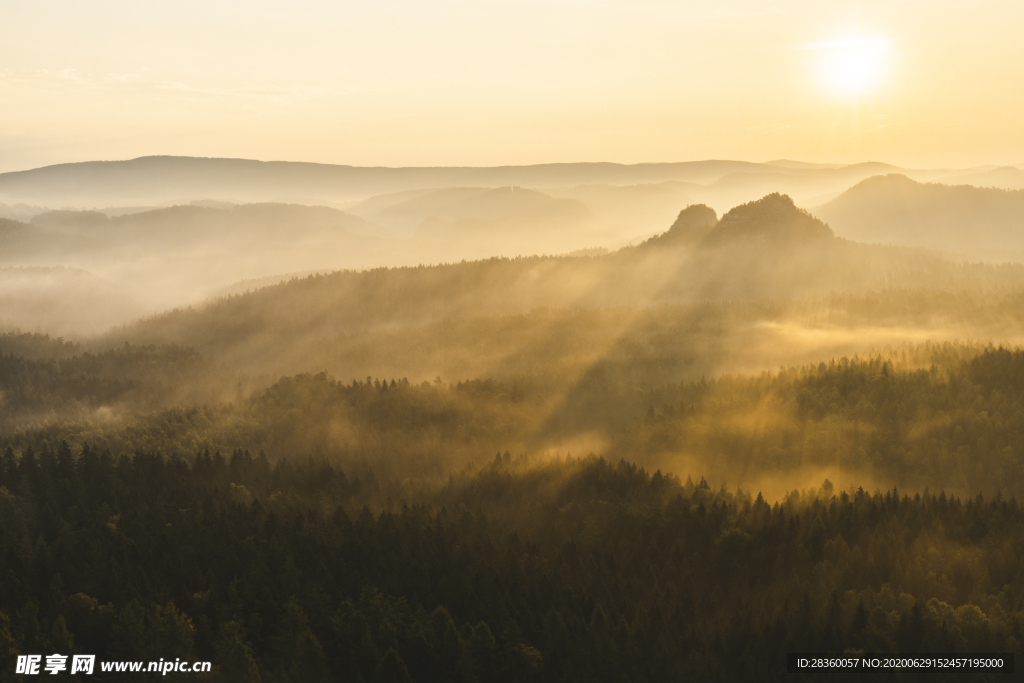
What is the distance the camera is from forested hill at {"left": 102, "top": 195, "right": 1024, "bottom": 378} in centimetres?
13762

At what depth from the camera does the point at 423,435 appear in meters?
79.6

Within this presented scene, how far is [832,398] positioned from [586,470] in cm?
2636

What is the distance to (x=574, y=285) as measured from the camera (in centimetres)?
15812

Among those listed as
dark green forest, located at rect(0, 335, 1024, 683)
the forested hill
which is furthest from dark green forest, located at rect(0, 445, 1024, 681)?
the forested hill

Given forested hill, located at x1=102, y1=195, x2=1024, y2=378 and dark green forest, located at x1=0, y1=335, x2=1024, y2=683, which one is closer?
dark green forest, located at x1=0, y1=335, x2=1024, y2=683

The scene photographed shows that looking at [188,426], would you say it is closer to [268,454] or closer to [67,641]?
[268,454]

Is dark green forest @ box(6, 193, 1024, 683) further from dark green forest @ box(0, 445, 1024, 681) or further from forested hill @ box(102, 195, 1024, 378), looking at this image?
forested hill @ box(102, 195, 1024, 378)

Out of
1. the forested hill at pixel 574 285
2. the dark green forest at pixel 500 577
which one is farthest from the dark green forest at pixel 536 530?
the forested hill at pixel 574 285

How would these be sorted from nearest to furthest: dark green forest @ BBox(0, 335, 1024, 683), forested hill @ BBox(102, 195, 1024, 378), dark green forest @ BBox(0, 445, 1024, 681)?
dark green forest @ BBox(0, 445, 1024, 681), dark green forest @ BBox(0, 335, 1024, 683), forested hill @ BBox(102, 195, 1024, 378)

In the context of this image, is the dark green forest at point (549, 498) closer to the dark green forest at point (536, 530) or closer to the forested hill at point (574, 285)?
the dark green forest at point (536, 530)

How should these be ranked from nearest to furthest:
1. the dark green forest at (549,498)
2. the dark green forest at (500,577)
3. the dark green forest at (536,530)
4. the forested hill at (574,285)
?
1. the dark green forest at (500,577)
2. the dark green forest at (536,530)
3. the dark green forest at (549,498)
4. the forested hill at (574,285)

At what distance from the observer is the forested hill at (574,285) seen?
13762cm

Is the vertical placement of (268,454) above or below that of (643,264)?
below

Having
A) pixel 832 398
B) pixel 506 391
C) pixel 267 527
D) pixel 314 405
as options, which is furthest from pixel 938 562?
pixel 314 405
